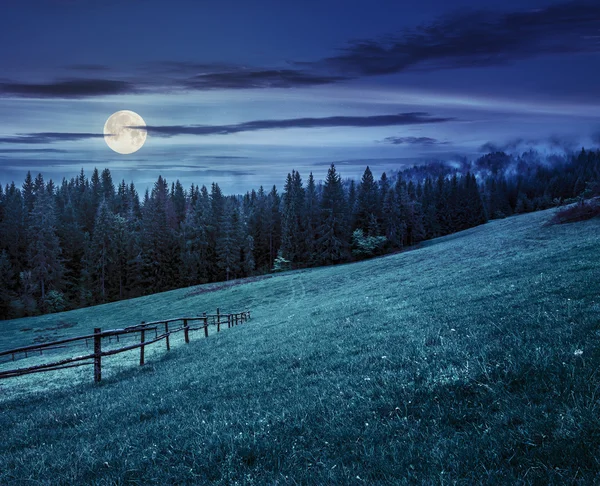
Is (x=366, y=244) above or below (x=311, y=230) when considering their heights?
below

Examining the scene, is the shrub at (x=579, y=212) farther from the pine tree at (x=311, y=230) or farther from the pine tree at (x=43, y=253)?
the pine tree at (x=43, y=253)

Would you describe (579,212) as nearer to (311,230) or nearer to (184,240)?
(311,230)

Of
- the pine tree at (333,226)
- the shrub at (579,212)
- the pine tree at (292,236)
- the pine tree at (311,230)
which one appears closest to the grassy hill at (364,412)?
the shrub at (579,212)

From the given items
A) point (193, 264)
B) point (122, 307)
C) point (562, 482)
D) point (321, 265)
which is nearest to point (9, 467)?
point (562, 482)

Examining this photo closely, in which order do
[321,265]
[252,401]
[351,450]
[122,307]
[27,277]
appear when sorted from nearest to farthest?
[351,450] → [252,401] → [122,307] → [27,277] → [321,265]

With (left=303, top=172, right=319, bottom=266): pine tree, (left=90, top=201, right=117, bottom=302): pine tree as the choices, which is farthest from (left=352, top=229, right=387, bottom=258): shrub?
(left=90, top=201, right=117, bottom=302): pine tree

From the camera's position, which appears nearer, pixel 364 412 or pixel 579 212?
pixel 364 412

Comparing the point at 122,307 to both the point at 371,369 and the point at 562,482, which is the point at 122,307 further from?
the point at 562,482

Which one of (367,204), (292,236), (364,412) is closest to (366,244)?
(367,204)

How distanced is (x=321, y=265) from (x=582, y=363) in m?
83.6

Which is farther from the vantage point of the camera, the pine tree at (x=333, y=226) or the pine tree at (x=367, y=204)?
the pine tree at (x=367, y=204)

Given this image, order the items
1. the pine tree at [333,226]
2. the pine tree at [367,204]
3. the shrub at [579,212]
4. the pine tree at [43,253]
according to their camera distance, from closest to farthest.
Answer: the shrub at [579,212]
the pine tree at [43,253]
the pine tree at [333,226]
the pine tree at [367,204]

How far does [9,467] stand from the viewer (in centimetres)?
614

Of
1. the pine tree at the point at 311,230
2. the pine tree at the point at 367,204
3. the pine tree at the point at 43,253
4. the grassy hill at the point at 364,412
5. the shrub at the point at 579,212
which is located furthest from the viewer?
the pine tree at the point at 367,204
